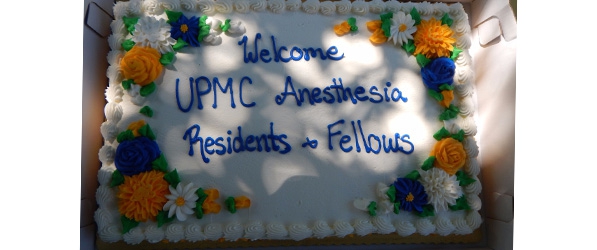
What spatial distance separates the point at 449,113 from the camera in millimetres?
2318

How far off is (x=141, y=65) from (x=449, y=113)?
1.77 m

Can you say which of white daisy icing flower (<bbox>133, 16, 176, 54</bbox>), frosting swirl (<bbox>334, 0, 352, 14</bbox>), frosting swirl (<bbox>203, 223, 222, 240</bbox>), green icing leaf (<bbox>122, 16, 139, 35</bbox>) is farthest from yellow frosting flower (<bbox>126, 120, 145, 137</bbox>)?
frosting swirl (<bbox>334, 0, 352, 14</bbox>)

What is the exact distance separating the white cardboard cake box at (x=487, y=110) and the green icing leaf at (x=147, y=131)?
0.31 metres

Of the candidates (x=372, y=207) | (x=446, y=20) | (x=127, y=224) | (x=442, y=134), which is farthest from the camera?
(x=446, y=20)

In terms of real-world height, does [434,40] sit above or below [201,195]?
above

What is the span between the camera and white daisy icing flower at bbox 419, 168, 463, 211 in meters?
2.22

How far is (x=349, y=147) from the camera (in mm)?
2273

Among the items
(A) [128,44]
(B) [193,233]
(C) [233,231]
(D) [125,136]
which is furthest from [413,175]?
(A) [128,44]

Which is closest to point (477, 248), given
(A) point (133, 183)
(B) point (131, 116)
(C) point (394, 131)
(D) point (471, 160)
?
(D) point (471, 160)

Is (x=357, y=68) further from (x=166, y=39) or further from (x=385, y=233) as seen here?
(x=166, y=39)

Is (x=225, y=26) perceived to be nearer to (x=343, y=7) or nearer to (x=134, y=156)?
(x=343, y=7)

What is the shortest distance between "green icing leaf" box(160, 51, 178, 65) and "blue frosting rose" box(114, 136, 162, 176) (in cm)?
46

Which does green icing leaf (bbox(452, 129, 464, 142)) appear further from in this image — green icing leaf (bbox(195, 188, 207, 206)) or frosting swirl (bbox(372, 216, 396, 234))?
green icing leaf (bbox(195, 188, 207, 206))

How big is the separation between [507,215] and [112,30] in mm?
2511
